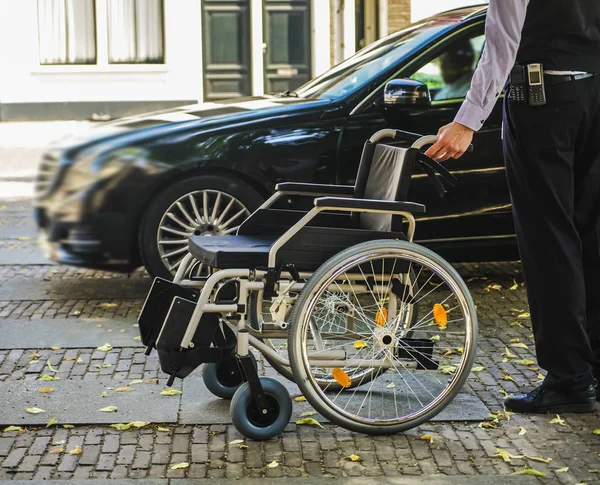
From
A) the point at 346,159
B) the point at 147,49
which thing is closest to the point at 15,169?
the point at 147,49

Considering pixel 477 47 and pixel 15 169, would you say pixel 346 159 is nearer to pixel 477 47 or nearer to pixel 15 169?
pixel 477 47

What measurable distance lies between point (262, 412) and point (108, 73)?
1627 cm

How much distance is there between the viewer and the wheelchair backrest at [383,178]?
14.5ft

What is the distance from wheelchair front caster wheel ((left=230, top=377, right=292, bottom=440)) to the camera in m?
4.25

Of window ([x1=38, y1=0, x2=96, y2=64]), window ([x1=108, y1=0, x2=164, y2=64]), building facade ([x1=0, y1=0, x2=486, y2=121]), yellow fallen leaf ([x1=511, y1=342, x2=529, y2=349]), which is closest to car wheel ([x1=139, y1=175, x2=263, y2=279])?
yellow fallen leaf ([x1=511, y1=342, x2=529, y2=349])

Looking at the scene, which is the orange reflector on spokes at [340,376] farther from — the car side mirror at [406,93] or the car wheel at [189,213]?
the car wheel at [189,213]

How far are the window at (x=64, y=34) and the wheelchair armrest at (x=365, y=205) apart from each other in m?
16.5

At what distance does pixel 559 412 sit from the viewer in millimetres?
4621

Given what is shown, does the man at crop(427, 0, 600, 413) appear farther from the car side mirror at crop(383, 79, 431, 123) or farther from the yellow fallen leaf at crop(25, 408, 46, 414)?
the yellow fallen leaf at crop(25, 408, 46, 414)

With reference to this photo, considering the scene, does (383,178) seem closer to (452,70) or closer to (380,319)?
(380,319)

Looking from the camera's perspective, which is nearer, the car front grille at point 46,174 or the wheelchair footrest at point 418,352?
the wheelchair footrest at point 418,352

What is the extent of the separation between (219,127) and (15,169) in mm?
7771

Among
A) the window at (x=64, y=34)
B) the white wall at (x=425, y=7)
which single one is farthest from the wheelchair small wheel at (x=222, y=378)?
the window at (x=64, y=34)

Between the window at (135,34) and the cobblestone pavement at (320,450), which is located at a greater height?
the window at (135,34)
